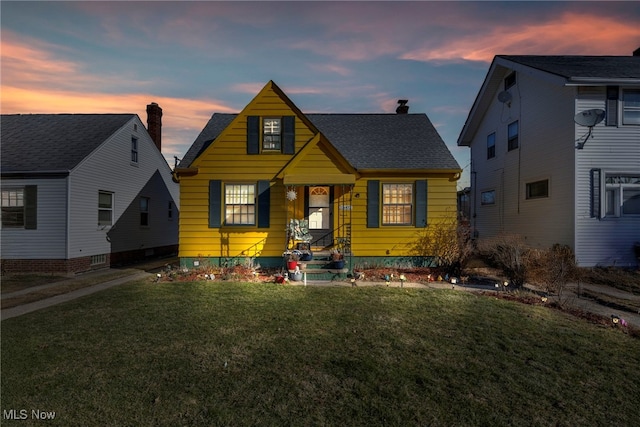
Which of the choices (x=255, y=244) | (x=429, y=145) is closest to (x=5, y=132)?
(x=255, y=244)

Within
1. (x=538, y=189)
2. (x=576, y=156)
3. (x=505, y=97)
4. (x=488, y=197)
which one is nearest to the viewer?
(x=576, y=156)

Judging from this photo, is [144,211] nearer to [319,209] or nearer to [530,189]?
[319,209]

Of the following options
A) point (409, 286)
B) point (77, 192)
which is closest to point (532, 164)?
point (409, 286)

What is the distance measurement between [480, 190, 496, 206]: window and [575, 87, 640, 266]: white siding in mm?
5980

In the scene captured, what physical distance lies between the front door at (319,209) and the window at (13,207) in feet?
36.7

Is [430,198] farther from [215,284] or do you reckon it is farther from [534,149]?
[215,284]

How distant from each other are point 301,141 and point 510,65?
11.7m

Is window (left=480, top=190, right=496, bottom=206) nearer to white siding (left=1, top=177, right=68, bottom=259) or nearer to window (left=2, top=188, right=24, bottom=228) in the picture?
white siding (left=1, top=177, right=68, bottom=259)

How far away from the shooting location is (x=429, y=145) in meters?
13.5

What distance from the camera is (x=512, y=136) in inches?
643

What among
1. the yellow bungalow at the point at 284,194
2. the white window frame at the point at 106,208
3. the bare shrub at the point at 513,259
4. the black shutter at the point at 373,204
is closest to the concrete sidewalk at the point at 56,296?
the yellow bungalow at the point at 284,194

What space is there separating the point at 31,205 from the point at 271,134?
9667 mm

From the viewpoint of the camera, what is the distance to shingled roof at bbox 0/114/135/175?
12610mm

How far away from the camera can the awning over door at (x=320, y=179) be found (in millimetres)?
11234
